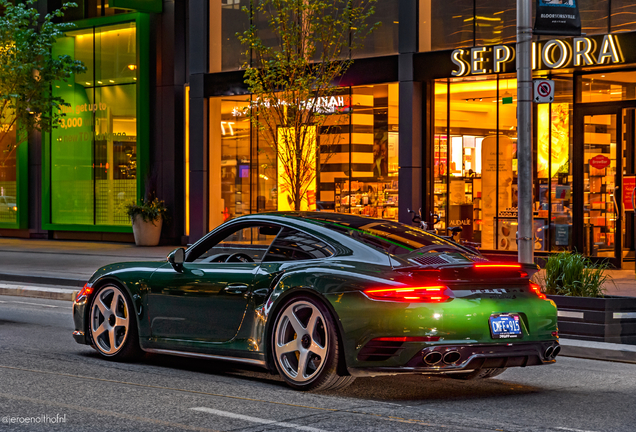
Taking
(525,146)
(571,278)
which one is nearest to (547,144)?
(525,146)

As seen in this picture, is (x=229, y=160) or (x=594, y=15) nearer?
(x=594, y=15)

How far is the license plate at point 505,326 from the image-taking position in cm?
A: 641

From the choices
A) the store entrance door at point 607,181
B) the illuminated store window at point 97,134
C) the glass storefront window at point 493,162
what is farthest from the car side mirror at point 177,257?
the illuminated store window at point 97,134

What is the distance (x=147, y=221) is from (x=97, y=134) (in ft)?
15.5

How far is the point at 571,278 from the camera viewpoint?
33.5 feet

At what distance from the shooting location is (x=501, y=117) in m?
19.8

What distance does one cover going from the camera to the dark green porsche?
6.29 meters

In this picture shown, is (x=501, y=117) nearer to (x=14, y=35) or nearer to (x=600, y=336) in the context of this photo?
(x=600, y=336)

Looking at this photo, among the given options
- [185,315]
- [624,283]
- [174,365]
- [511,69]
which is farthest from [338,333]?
[511,69]

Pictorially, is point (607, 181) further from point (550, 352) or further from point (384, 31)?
point (550, 352)

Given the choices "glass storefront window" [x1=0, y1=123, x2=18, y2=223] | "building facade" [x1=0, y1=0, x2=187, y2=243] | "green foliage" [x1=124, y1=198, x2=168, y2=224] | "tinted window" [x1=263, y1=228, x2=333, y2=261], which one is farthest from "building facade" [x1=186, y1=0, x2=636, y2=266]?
"glass storefront window" [x1=0, y1=123, x2=18, y2=223]

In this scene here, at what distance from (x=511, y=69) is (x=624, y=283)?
5.44 m

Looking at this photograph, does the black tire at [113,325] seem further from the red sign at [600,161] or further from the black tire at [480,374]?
the red sign at [600,161]

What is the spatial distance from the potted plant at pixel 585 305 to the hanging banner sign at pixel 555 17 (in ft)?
11.3
